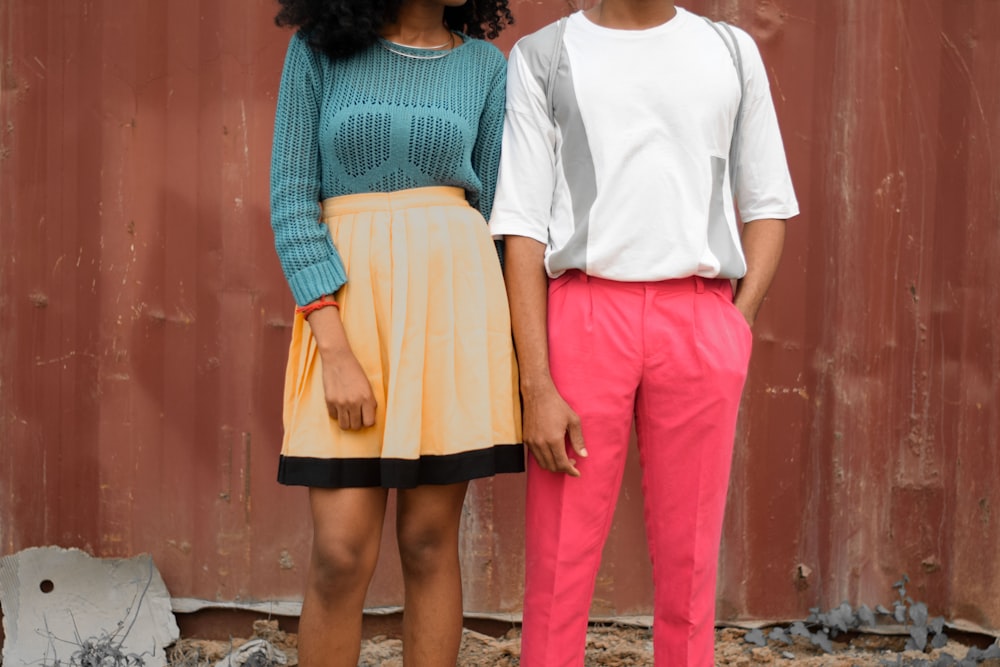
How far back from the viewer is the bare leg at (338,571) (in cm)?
240

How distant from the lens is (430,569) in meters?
2.51

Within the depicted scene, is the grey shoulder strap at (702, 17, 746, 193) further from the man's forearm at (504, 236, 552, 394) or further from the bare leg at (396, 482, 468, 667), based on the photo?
the bare leg at (396, 482, 468, 667)

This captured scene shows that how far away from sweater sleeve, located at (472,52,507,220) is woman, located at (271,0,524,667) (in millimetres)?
53

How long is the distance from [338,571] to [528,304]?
0.70 metres

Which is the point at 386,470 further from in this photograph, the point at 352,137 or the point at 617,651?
the point at 617,651

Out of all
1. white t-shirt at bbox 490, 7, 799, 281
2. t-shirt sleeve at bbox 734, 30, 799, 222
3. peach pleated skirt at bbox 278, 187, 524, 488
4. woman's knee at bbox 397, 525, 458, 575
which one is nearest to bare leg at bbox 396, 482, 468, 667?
woman's knee at bbox 397, 525, 458, 575

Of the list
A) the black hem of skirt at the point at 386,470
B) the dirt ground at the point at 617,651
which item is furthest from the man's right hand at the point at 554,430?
the dirt ground at the point at 617,651

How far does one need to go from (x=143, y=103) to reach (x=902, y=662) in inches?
121

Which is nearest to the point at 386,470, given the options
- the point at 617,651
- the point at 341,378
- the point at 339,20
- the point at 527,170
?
the point at 341,378

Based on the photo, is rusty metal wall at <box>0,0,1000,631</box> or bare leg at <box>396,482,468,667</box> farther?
rusty metal wall at <box>0,0,1000,631</box>

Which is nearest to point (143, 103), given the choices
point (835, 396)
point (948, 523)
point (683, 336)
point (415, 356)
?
point (415, 356)

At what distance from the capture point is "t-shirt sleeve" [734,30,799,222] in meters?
2.50

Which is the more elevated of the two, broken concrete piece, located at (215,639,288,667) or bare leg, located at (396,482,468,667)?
bare leg, located at (396,482,468,667)

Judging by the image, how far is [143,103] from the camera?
145 inches
